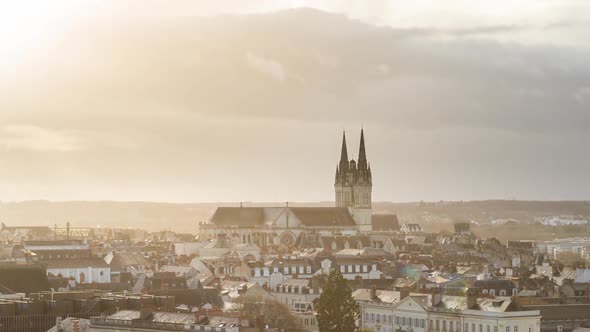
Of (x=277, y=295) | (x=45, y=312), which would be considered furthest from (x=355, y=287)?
(x=45, y=312)

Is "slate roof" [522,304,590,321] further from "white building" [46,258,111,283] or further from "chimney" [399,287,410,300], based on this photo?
"white building" [46,258,111,283]

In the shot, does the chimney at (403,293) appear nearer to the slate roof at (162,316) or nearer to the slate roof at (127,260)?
the slate roof at (162,316)

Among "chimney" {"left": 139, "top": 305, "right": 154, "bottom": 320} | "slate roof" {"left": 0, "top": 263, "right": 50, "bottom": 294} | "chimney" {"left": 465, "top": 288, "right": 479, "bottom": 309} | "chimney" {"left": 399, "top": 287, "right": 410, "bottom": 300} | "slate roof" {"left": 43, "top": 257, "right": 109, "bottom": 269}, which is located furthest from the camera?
"slate roof" {"left": 43, "top": 257, "right": 109, "bottom": 269}

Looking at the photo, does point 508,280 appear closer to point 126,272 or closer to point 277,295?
point 277,295

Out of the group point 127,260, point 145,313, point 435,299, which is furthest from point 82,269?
point 145,313

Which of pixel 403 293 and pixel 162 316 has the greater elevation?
pixel 403 293

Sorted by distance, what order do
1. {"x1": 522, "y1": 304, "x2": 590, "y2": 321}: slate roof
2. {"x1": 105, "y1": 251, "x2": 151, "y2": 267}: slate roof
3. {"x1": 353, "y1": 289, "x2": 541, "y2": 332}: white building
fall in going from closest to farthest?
{"x1": 353, "y1": 289, "x2": 541, "y2": 332}: white building < {"x1": 522, "y1": 304, "x2": 590, "y2": 321}: slate roof < {"x1": 105, "y1": 251, "x2": 151, "y2": 267}: slate roof

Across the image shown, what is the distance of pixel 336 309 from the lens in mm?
102062

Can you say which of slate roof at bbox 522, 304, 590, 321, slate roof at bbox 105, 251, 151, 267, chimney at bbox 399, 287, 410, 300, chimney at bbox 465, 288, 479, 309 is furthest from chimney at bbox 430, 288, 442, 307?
slate roof at bbox 105, 251, 151, 267

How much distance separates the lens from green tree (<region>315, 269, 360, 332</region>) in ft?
334

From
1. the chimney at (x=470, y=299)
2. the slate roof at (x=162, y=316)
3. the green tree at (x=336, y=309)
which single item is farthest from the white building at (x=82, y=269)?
the slate roof at (x=162, y=316)

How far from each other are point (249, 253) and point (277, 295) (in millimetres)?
51513

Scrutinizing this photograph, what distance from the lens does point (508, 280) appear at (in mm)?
136625

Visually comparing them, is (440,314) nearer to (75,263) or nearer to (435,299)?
(435,299)
